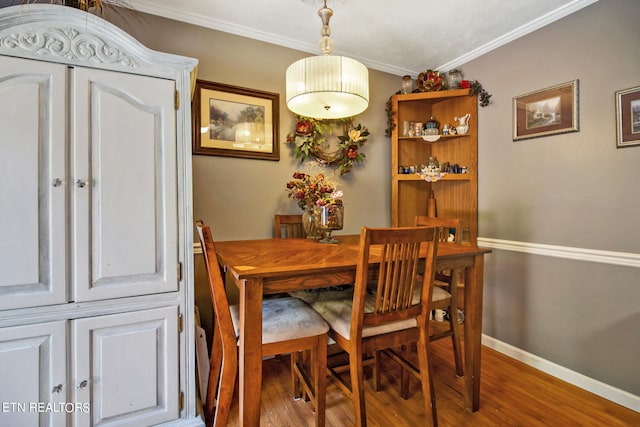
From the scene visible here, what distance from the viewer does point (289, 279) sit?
49.5 inches

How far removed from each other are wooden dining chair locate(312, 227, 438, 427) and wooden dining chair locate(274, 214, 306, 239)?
94 centimetres

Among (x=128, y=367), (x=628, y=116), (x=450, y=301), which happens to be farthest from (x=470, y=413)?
(x=628, y=116)

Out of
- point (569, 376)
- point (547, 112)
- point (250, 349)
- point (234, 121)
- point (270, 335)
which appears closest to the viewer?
point (250, 349)

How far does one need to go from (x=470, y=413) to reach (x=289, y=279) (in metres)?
1.37

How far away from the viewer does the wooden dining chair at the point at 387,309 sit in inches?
51.2

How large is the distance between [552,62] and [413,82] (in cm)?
112

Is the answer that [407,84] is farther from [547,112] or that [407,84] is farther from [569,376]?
[569,376]

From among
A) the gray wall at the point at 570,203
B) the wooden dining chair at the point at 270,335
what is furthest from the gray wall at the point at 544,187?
the wooden dining chair at the point at 270,335

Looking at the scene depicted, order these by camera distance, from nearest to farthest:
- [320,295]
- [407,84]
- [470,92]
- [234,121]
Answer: [320,295]
[234,121]
[470,92]
[407,84]

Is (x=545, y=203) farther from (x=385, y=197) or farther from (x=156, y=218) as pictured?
(x=156, y=218)

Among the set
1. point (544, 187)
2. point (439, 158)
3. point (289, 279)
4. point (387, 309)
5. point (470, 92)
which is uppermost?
point (470, 92)

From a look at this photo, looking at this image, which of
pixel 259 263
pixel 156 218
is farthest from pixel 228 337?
pixel 156 218

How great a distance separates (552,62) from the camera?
2.12m

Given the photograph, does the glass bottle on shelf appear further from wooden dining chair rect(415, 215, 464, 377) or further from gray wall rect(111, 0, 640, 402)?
wooden dining chair rect(415, 215, 464, 377)
